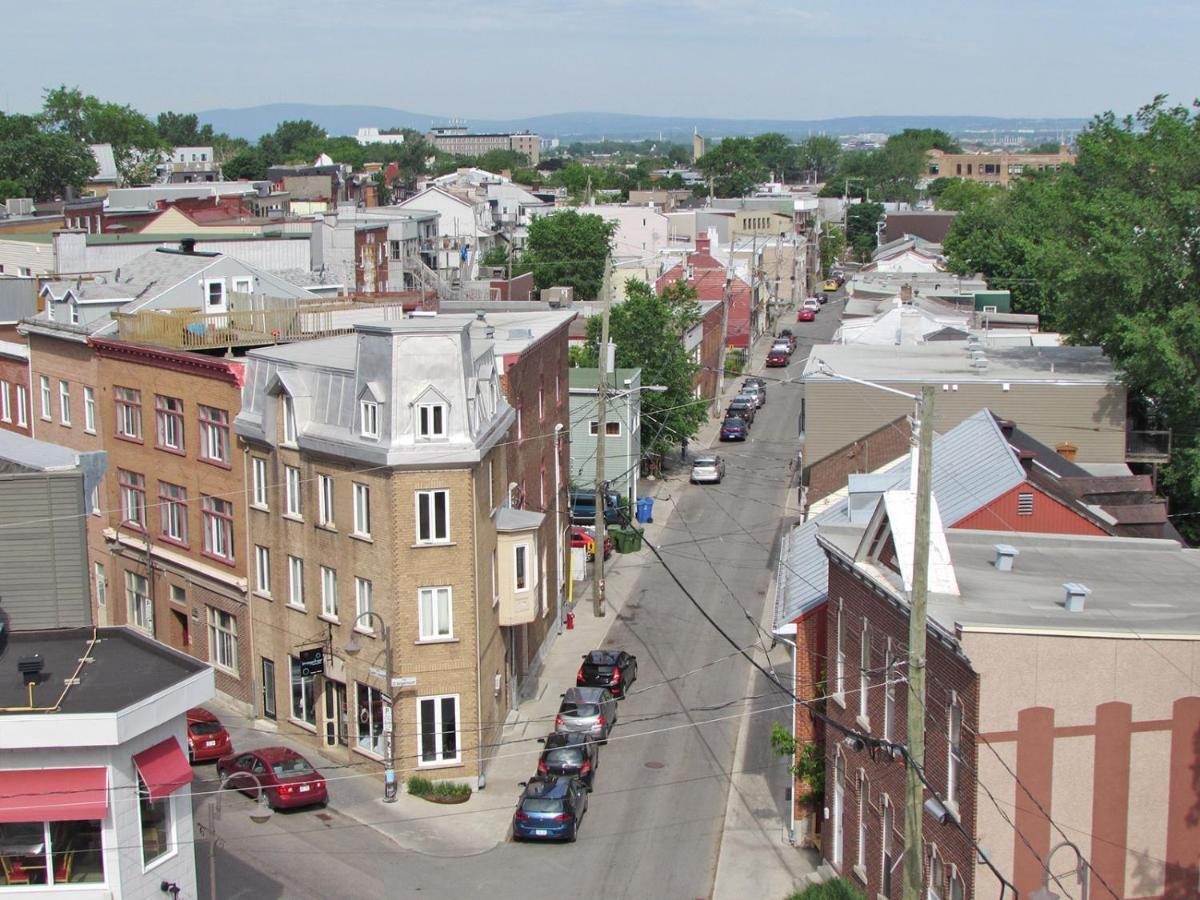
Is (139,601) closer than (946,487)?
No

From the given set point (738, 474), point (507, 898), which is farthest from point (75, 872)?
point (738, 474)

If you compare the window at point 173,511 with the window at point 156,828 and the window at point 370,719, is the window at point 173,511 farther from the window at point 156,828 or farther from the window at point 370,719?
the window at point 156,828

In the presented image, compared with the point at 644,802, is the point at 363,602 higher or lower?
higher

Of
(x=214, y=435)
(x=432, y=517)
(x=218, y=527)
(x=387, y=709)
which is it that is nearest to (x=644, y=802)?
(x=387, y=709)

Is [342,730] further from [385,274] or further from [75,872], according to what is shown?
[385,274]

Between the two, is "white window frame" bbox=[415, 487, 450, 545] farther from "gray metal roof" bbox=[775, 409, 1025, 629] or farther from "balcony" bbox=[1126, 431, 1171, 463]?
"balcony" bbox=[1126, 431, 1171, 463]

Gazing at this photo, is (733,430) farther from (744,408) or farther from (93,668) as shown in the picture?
(93,668)

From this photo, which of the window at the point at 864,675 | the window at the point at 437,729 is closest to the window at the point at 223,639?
the window at the point at 437,729
